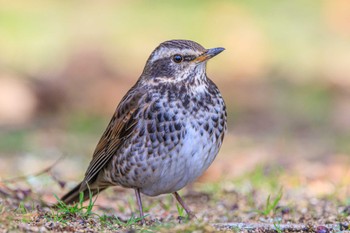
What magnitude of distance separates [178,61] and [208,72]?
847cm

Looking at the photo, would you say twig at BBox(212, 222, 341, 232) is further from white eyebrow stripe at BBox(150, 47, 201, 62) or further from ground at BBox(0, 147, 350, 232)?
white eyebrow stripe at BBox(150, 47, 201, 62)

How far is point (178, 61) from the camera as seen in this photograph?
22.6 feet

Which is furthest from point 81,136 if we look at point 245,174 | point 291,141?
point 245,174

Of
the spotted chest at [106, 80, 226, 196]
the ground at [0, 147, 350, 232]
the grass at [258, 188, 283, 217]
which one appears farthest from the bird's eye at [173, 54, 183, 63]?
the grass at [258, 188, 283, 217]

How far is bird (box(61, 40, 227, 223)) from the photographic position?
6473mm

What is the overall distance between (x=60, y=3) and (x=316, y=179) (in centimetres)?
1279

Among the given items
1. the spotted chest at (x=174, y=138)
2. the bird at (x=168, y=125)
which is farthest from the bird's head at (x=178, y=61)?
the spotted chest at (x=174, y=138)

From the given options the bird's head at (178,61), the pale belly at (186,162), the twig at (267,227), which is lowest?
the twig at (267,227)

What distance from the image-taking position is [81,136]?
1179 centimetres

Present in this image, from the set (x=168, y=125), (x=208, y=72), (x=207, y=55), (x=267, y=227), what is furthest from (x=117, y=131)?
(x=208, y=72)

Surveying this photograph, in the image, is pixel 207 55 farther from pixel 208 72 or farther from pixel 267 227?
pixel 208 72

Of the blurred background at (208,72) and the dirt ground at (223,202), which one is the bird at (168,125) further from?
the blurred background at (208,72)

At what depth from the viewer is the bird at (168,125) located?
6473mm

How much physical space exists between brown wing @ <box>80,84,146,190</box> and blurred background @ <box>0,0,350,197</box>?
2069 mm
